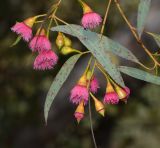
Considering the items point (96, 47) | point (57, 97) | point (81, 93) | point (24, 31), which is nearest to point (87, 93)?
point (81, 93)

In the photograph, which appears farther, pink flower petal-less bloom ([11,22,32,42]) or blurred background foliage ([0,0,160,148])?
blurred background foliage ([0,0,160,148])

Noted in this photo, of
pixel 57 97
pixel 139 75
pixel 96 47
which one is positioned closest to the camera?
pixel 96 47

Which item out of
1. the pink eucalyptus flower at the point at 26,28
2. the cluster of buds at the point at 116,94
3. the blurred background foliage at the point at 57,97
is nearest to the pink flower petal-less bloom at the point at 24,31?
the pink eucalyptus flower at the point at 26,28

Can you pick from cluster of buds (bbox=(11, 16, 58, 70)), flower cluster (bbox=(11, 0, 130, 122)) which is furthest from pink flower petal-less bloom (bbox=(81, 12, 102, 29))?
cluster of buds (bbox=(11, 16, 58, 70))

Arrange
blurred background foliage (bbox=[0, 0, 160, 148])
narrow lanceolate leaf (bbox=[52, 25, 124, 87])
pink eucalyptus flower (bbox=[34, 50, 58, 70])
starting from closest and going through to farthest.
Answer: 1. narrow lanceolate leaf (bbox=[52, 25, 124, 87])
2. pink eucalyptus flower (bbox=[34, 50, 58, 70])
3. blurred background foliage (bbox=[0, 0, 160, 148])

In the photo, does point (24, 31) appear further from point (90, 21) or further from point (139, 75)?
point (139, 75)

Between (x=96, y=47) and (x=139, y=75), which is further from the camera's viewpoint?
(x=139, y=75)

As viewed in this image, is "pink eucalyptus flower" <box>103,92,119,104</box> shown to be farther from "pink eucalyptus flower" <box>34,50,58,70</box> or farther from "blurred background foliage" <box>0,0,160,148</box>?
"blurred background foliage" <box>0,0,160,148</box>

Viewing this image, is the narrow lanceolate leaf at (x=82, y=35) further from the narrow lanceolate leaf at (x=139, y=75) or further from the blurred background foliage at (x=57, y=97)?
the blurred background foliage at (x=57, y=97)
